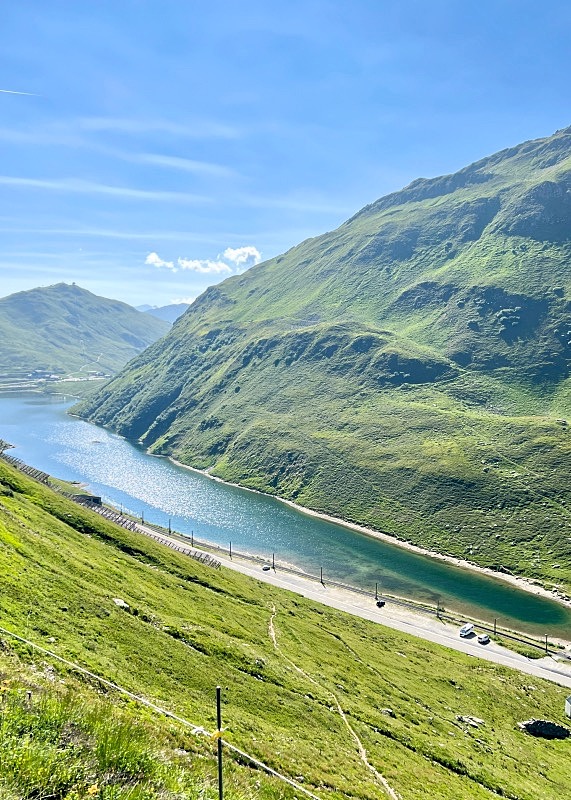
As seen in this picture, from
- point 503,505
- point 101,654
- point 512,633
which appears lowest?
point 512,633

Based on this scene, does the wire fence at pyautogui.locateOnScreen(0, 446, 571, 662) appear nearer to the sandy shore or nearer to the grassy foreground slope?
the grassy foreground slope

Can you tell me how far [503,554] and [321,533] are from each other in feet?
171

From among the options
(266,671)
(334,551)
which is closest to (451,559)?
(334,551)

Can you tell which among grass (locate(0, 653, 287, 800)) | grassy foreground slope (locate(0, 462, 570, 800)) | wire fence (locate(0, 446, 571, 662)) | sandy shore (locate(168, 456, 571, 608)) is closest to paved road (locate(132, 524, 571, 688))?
wire fence (locate(0, 446, 571, 662))

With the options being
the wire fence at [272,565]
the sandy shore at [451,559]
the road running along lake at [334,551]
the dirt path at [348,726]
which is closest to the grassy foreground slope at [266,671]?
the dirt path at [348,726]

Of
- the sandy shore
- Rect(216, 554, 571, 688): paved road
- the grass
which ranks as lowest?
the sandy shore

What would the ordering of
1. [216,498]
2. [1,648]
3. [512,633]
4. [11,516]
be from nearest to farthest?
[1,648] → [11,516] → [512,633] → [216,498]

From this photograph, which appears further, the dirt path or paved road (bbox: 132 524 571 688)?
paved road (bbox: 132 524 571 688)

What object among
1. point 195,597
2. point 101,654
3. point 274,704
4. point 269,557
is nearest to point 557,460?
point 269,557

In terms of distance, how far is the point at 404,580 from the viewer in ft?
397

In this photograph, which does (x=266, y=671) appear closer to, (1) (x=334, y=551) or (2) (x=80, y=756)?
(2) (x=80, y=756)

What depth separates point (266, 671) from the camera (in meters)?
44.7

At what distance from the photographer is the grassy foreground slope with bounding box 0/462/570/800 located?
30.6 meters

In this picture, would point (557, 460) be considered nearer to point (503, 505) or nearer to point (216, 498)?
point (503, 505)
